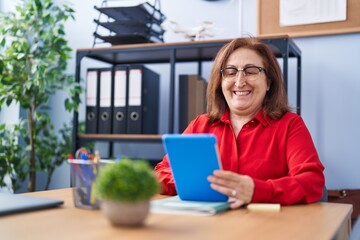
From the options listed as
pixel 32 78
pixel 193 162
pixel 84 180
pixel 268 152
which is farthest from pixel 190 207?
pixel 32 78

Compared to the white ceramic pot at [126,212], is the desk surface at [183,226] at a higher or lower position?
lower

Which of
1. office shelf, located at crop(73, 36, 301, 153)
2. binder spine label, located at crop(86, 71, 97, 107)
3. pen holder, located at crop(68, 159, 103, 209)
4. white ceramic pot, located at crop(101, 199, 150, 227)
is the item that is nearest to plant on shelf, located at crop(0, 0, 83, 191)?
binder spine label, located at crop(86, 71, 97, 107)

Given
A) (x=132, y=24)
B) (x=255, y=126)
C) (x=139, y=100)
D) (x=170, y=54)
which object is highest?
(x=132, y=24)

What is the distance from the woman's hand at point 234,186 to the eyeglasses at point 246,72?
1.94 feet

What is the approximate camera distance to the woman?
4.29 feet

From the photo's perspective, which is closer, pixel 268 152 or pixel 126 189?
pixel 126 189

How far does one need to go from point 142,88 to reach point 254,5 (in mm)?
801

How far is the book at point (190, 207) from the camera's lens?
3.13 feet

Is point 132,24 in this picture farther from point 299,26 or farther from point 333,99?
point 333,99

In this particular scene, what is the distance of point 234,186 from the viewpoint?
3.43ft

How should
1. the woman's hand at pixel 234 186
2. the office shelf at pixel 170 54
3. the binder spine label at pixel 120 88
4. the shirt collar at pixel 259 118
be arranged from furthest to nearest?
1. the binder spine label at pixel 120 88
2. the office shelf at pixel 170 54
3. the shirt collar at pixel 259 118
4. the woman's hand at pixel 234 186

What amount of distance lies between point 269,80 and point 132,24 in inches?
42.5

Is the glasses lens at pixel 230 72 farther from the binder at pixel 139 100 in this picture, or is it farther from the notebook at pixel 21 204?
the binder at pixel 139 100

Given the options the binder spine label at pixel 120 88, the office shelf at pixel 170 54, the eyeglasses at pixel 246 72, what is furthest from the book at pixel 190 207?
the binder spine label at pixel 120 88
